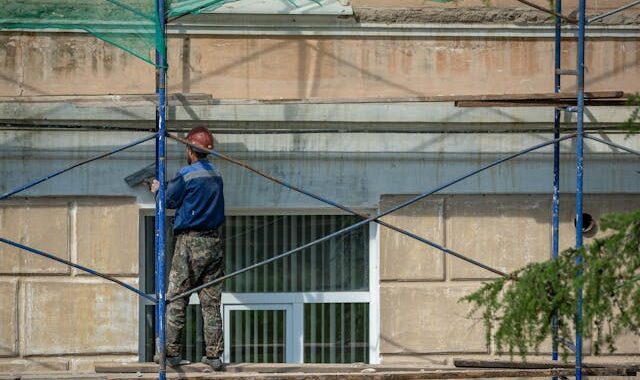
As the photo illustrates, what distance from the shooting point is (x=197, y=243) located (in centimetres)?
1008

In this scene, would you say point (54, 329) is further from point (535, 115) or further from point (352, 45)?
point (535, 115)

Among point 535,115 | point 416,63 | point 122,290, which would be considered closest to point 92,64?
point 122,290

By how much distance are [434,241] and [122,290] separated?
2419 mm

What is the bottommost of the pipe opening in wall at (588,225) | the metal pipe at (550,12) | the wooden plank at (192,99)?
the pipe opening in wall at (588,225)

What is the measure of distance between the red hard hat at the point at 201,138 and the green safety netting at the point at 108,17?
1.99 ft

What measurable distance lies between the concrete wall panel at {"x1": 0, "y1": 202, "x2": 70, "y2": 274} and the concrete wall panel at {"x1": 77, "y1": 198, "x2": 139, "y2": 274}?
0.42 feet

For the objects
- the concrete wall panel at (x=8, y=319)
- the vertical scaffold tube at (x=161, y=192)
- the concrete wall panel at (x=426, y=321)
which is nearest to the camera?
the vertical scaffold tube at (x=161, y=192)

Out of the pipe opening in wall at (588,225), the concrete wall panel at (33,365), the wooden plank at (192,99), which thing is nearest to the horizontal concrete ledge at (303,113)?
the wooden plank at (192,99)

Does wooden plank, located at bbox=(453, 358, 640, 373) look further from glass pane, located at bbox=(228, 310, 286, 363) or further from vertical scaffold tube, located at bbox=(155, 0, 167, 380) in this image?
vertical scaffold tube, located at bbox=(155, 0, 167, 380)

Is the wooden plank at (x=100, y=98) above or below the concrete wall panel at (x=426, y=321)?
above

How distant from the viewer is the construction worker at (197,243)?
32.8 feet

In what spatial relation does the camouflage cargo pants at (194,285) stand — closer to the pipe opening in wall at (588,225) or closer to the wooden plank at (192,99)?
the wooden plank at (192,99)

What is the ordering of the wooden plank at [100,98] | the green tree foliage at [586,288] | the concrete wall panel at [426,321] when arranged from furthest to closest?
the concrete wall panel at [426,321] < the wooden plank at [100,98] < the green tree foliage at [586,288]

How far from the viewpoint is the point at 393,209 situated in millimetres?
9992
